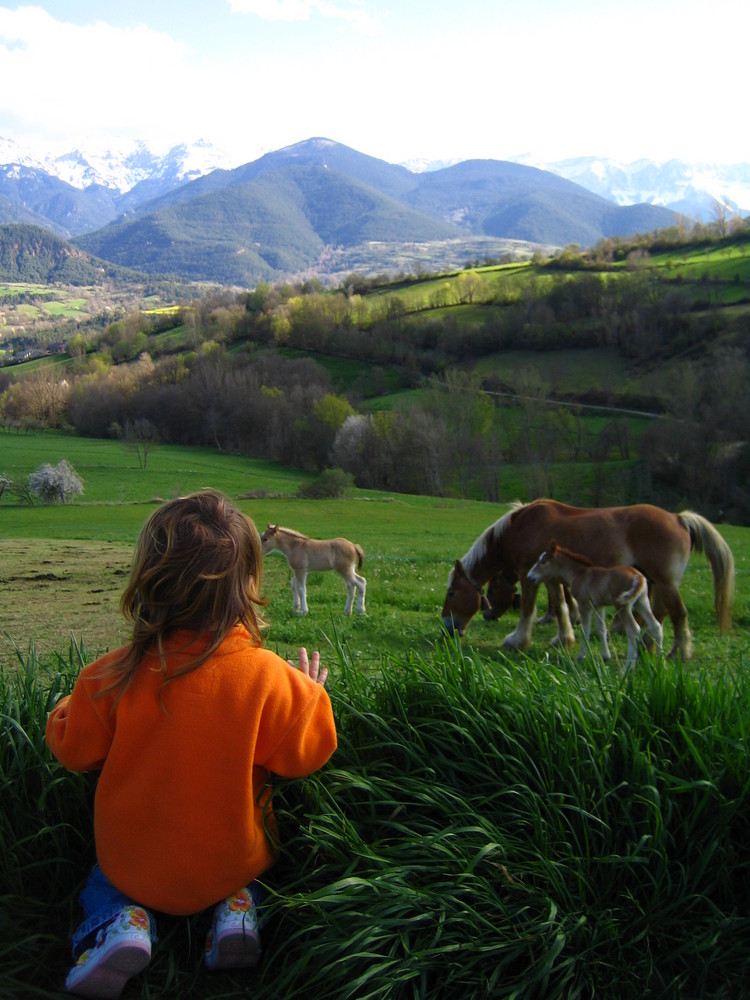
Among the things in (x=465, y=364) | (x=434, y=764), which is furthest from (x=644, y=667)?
(x=465, y=364)

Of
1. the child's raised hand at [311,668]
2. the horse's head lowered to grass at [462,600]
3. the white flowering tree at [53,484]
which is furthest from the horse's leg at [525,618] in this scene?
the white flowering tree at [53,484]

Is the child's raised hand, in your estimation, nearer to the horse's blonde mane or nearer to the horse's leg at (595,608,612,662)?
the horse's leg at (595,608,612,662)

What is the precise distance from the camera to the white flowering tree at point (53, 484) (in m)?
46.5

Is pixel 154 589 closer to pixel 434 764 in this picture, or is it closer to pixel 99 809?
pixel 99 809

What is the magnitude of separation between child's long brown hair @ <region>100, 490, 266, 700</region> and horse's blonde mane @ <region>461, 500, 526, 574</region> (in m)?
7.00

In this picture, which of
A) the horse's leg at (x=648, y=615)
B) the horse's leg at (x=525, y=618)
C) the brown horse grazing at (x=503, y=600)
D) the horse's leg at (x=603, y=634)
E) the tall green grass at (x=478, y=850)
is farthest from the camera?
the brown horse grazing at (x=503, y=600)

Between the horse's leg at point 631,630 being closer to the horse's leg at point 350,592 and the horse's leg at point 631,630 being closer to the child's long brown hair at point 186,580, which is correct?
the horse's leg at point 350,592

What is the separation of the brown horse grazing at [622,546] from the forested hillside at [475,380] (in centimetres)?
5288

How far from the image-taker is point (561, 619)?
995 centimetres

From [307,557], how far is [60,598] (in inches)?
169

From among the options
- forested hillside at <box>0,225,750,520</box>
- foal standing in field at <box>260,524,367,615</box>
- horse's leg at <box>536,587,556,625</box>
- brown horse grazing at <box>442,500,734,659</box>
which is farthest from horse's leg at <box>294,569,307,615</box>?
forested hillside at <box>0,225,750,520</box>

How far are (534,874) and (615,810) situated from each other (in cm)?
54

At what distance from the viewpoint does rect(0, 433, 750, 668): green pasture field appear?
32.3 ft

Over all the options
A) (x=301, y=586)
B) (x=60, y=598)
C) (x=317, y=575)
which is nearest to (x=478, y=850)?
(x=301, y=586)
